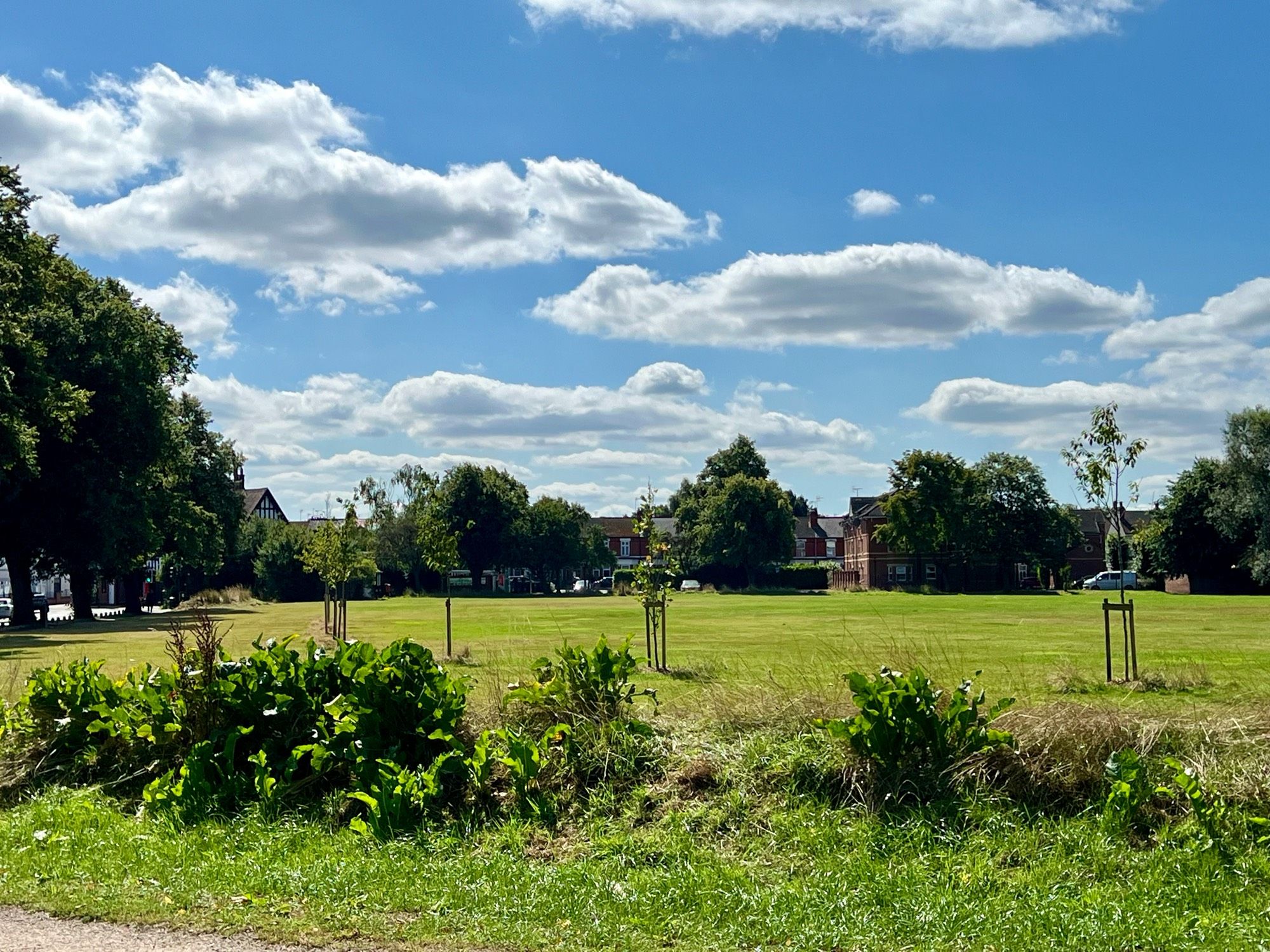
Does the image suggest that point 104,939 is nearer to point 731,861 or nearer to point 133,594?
point 731,861

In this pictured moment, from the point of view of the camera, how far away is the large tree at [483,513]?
9619 cm

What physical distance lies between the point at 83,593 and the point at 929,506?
58.8 m

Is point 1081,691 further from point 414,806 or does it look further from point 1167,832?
point 414,806

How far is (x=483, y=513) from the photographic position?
96875 millimetres

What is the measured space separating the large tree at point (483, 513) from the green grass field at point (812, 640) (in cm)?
3318

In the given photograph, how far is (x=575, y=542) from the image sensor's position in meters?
104

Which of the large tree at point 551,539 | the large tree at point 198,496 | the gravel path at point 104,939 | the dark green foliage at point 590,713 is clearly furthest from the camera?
the large tree at point 551,539

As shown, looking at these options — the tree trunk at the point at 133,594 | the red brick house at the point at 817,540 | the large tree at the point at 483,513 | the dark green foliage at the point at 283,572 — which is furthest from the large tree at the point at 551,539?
the red brick house at the point at 817,540

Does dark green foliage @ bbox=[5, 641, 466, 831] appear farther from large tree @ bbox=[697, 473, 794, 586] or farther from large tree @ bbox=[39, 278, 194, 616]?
large tree @ bbox=[697, 473, 794, 586]

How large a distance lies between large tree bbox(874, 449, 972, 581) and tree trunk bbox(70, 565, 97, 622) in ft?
185

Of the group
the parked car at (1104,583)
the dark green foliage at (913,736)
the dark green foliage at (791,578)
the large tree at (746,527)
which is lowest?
the parked car at (1104,583)

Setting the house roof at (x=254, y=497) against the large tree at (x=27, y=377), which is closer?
the large tree at (x=27, y=377)

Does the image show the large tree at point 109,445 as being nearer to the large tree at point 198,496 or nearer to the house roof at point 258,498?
the large tree at point 198,496

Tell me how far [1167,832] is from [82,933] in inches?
245
